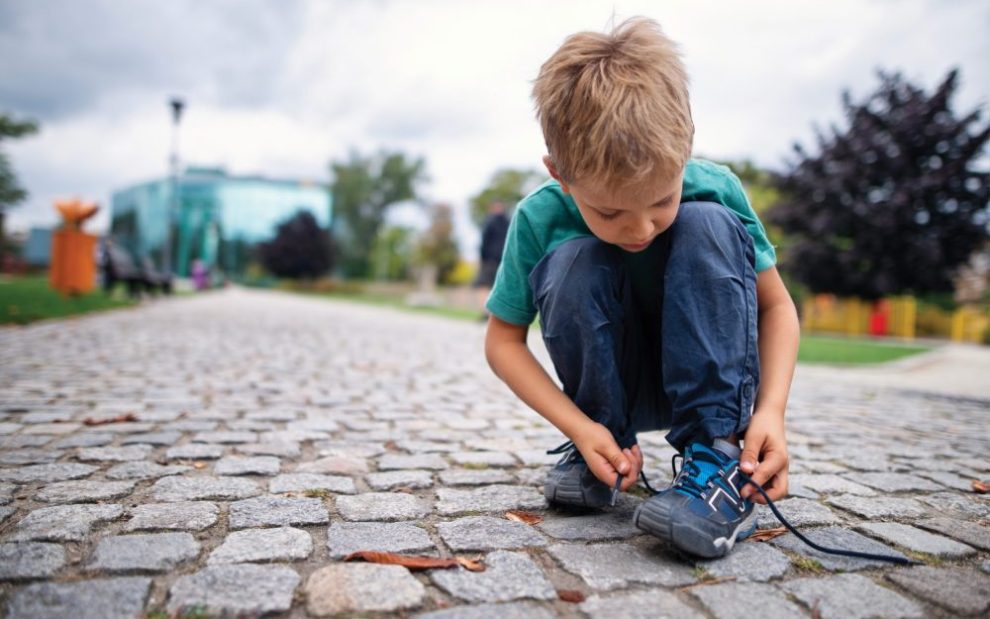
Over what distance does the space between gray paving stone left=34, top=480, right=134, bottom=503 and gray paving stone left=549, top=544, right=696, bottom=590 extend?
45.6 inches

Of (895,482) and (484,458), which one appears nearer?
(895,482)

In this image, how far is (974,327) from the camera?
17.0 metres

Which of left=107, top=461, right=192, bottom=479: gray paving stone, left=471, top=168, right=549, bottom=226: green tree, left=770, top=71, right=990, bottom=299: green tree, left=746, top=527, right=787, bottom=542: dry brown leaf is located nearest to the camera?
left=746, top=527, right=787, bottom=542: dry brown leaf

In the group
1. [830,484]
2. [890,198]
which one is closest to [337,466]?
[830,484]

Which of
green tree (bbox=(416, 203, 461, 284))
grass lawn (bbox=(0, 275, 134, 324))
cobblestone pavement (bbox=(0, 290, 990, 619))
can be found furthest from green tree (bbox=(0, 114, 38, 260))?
green tree (bbox=(416, 203, 461, 284))

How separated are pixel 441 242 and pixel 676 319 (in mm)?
39060

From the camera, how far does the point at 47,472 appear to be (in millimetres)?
1845

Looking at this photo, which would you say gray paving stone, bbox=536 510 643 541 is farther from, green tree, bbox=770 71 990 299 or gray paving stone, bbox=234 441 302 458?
green tree, bbox=770 71 990 299

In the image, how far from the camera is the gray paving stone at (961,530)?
4.84 ft

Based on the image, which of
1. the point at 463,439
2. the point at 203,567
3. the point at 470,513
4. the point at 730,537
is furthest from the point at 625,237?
the point at 463,439

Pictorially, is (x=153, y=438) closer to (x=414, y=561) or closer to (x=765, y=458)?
(x=414, y=561)

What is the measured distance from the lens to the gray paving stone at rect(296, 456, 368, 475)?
1.99 m

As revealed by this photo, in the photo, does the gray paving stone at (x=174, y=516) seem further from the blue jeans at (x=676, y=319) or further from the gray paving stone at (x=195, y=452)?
the blue jeans at (x=676, y=319)

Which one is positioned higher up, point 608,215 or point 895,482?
point 608,215
